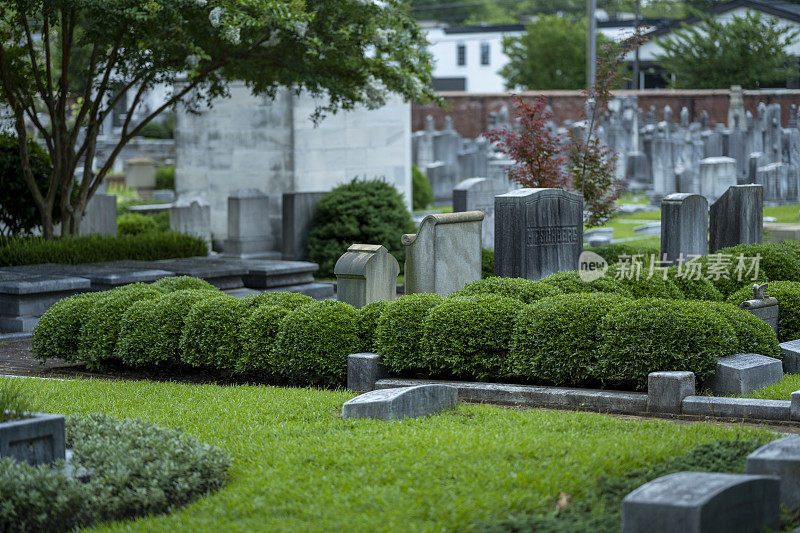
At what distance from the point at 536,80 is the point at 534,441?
166ft

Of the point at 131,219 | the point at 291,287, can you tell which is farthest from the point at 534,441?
the point at 131,219

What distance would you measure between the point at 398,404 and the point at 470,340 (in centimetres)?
166

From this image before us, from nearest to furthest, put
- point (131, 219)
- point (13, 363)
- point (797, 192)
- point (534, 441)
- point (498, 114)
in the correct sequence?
point (534, 441), point (13, 363), point (131, 219), point (797, 192), point (498, 114)

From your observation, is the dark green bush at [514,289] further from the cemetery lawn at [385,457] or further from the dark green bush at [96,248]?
the dark green bush at [96,248]

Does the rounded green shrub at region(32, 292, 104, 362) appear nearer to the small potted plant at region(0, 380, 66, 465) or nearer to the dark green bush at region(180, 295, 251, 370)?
the dark green bush at region(180, 295, 251, 370)

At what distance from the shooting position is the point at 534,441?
6383 mm

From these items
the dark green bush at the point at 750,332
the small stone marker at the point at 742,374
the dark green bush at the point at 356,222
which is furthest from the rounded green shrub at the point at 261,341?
the dark green bush at the point at 356,222

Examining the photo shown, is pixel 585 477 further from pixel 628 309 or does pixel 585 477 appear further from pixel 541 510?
pixel 628 309

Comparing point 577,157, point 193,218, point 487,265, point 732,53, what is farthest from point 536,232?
point 732,53

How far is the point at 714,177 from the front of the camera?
2234 cm

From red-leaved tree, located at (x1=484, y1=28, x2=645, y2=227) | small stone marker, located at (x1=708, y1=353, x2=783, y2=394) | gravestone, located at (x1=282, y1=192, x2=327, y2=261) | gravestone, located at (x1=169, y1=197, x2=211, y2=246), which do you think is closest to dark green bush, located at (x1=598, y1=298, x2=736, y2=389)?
small stone marker, located at (x1=708, y1=353, x2=783, y2=394)

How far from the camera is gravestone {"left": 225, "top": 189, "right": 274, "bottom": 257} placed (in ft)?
60.5

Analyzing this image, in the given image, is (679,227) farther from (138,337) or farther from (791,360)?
(138,337)

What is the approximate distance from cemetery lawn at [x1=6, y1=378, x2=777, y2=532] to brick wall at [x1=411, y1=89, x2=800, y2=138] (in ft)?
110
